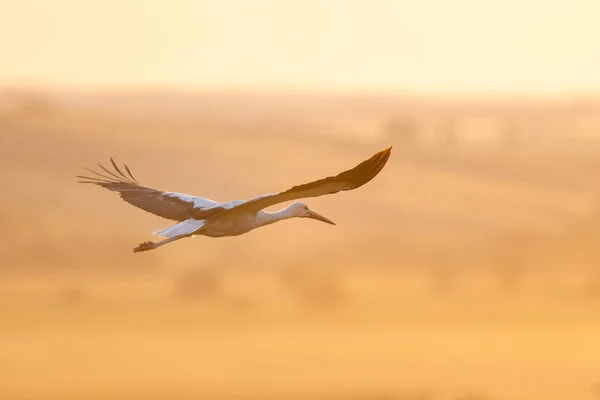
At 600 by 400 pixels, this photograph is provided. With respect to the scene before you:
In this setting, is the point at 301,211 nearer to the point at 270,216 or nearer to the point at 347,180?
the point at 270,216

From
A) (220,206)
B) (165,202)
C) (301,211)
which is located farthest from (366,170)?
(165,202)

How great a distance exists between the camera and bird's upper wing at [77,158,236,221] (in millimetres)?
20109

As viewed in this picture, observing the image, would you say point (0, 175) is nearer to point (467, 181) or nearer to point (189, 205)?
point (467, 181)

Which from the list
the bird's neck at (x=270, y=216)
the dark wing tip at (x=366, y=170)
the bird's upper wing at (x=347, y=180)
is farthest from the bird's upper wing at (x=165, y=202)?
the dark wing tip at (x=366, y=170)

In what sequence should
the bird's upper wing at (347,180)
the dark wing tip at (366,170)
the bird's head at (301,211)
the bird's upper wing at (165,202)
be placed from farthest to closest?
the bird's head at (301,211) < the bird's upper wing at (165,202) < the dark wing tip at (366,170) < the bird's upper wing at (347,180)

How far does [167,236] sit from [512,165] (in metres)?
70.4

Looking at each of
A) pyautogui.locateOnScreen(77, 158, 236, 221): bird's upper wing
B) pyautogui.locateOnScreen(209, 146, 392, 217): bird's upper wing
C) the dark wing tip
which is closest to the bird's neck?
pyautogui.locateOnScreen(77, 158, 236, 221): bird's upper wing

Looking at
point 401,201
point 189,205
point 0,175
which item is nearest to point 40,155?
point 0,175

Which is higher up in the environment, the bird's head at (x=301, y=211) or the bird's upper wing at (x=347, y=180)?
the bird's head at (x=301, y=211)

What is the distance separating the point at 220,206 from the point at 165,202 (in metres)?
1.32

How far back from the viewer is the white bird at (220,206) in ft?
57.1

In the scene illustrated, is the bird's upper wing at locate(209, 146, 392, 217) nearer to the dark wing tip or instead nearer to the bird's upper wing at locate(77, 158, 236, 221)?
the dark wing tip

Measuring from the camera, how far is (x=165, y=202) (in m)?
20.8

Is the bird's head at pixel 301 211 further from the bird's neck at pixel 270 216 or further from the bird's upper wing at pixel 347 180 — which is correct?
the bird's upper wing at pixel 347 180
